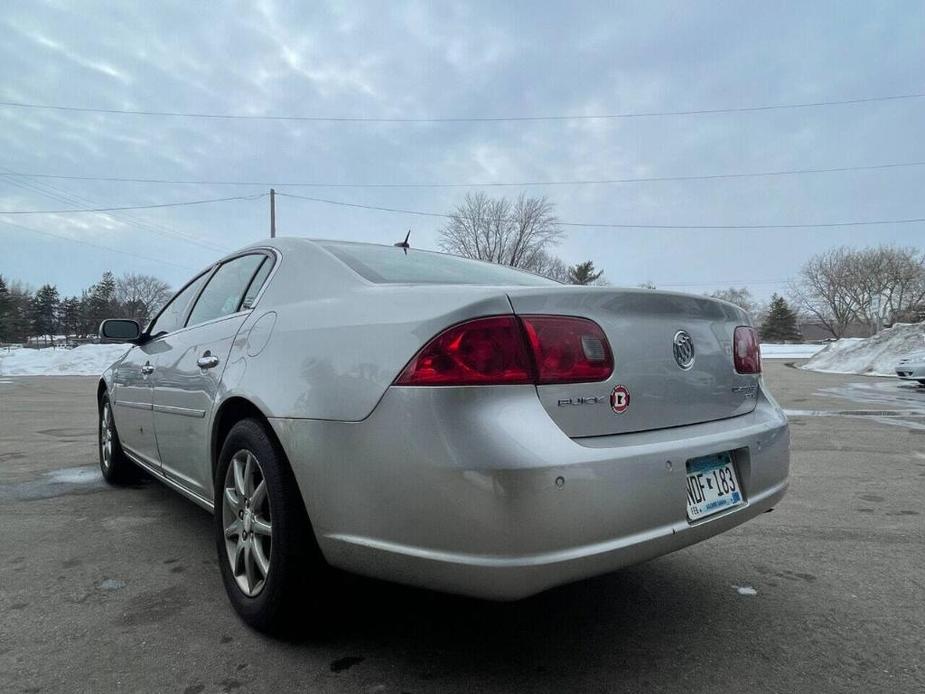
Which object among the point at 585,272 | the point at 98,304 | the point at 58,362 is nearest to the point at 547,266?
the point at 585,272

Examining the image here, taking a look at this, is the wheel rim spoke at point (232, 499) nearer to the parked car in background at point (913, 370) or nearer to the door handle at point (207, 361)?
the door handle at point (207, 361)

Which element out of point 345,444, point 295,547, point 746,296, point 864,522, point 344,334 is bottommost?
point 864,522

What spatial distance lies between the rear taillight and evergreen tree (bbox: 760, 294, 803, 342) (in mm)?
88631

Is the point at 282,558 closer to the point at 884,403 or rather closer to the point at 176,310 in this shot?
the point at 176,310

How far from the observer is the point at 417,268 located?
262 centimetres

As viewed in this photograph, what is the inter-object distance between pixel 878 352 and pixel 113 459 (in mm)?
26485

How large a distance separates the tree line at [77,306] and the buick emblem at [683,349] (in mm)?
82458

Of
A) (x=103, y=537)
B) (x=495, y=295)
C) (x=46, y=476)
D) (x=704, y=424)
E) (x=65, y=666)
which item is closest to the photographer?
(x=495, y=295)

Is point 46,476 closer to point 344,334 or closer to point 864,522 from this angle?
Answer: point 344,334

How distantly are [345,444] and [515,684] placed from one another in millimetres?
888

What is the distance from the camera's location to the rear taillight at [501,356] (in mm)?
1653

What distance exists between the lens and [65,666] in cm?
193

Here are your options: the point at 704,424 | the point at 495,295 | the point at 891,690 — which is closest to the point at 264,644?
the point at 495,295

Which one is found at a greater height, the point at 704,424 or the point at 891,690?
the point at 704,424
